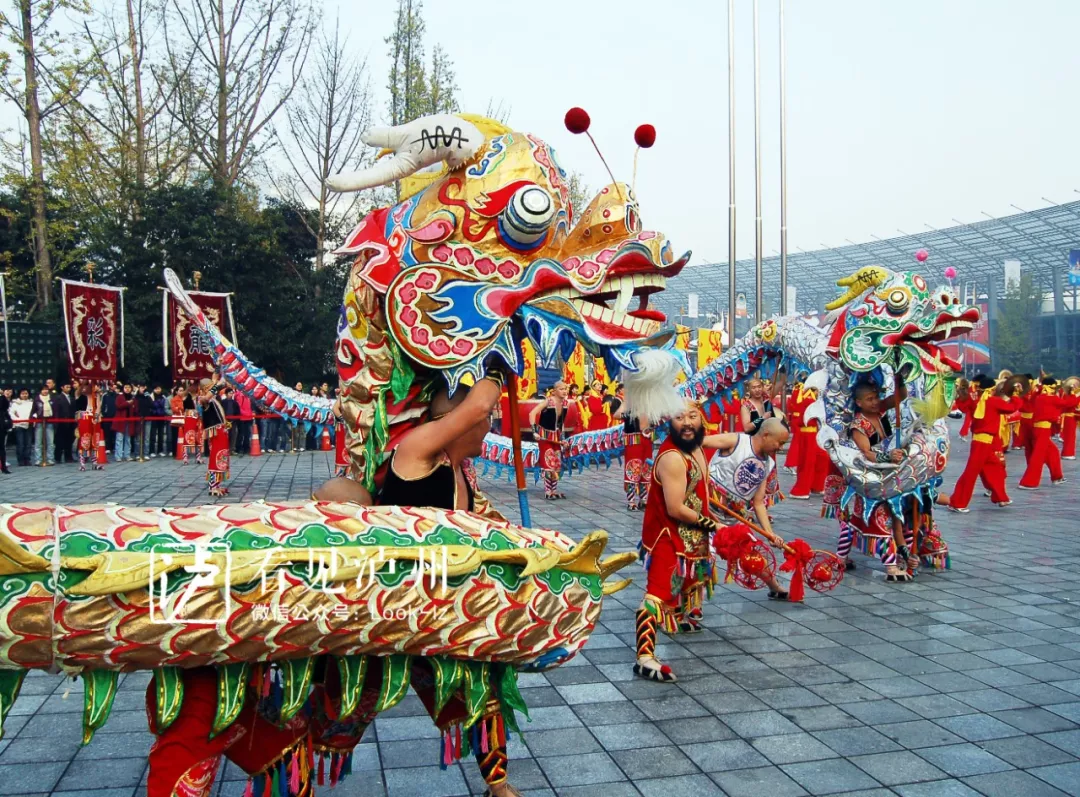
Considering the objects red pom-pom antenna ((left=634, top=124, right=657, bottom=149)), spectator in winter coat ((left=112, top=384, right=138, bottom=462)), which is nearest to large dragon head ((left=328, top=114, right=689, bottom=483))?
red pom-pom antenna ((left=634, top=124, right=657, bottom=149))

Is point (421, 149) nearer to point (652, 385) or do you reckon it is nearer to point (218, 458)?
point (652, 385)

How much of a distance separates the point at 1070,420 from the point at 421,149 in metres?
17.9

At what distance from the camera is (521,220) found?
2867 mm

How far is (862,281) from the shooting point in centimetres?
738

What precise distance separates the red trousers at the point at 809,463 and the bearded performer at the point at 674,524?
22.2 ft

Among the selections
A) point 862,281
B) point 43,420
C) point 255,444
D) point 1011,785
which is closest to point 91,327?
point 43,420

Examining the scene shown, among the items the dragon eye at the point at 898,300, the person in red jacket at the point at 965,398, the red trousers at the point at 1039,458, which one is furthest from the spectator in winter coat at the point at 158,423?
the red trousers at the point at 1039,458

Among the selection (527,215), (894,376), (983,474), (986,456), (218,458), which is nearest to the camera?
(527,215)

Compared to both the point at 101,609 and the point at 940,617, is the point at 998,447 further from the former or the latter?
the point at 101,609

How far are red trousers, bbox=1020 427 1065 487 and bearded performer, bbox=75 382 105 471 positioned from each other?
14.3 m

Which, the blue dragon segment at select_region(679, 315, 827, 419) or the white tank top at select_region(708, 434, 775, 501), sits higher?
the blue dragon segment at select_region(679, 315, 827, 419)

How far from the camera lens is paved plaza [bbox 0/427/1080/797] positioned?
132 inches

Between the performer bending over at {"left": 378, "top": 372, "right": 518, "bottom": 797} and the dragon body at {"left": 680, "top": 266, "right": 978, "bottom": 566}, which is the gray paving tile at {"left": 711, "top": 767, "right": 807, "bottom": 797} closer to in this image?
the performer bending over at {"left": 378, "top": 372, "right": 518, "bottom": 797}

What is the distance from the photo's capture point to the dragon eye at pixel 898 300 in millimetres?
6715
